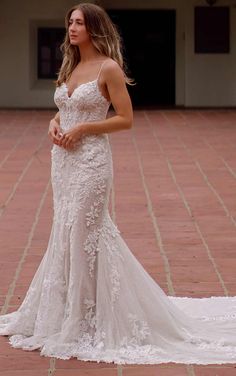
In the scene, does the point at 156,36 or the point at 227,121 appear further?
the point at 156,36

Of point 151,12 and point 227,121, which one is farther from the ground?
point 151,12

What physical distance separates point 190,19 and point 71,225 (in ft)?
60.5

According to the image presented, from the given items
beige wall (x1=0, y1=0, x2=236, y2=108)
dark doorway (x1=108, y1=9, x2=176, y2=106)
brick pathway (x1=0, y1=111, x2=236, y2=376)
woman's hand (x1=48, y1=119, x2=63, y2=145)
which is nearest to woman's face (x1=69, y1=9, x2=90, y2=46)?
woman's hand (x1=48, y1=119, x2=63, y2=145)

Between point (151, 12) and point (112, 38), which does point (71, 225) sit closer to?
point (112, 38)

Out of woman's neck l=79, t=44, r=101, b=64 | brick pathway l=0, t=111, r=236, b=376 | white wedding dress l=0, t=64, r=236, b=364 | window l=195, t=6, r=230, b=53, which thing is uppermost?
woman's neck l=79, t=44, r=101, b=64

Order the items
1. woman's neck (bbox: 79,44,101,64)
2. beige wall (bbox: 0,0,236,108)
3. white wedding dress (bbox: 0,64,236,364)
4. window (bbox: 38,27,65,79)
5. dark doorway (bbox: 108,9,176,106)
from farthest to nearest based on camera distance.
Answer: dark doorway (bbox: 108,9,176,106) → window (bbox: 38,27,65,79) → beige wall (bbox: 0,0,236,108) → woman's neck (bbox: 79,44,101,64) → white wedding dress (bbox: 0,64,236,364)

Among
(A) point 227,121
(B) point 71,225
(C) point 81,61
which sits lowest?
(A) point 227,121

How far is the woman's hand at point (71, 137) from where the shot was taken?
18.3 ft

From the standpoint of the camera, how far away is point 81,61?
5727mm

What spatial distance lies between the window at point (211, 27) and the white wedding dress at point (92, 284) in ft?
59.5

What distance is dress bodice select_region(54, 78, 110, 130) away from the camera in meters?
5.57

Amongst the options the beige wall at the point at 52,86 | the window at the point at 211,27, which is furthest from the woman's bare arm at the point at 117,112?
the window at the point at 211,27

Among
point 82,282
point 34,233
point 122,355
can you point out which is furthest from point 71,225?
point 34,233

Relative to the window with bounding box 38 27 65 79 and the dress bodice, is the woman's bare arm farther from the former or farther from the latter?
the window with bounding box 38 27 65 79
